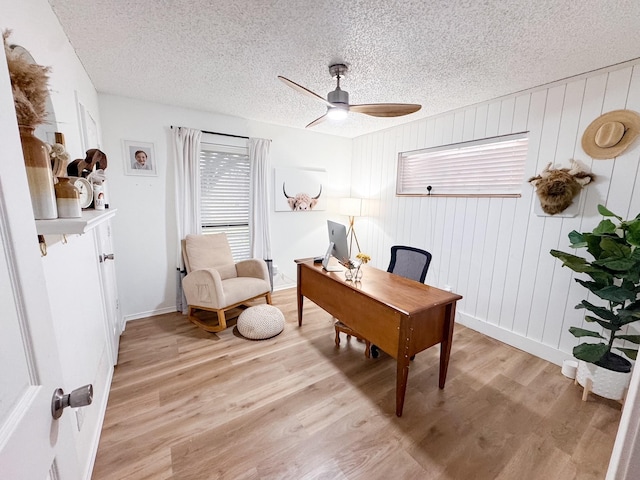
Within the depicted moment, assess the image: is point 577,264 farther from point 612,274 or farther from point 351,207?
point 351,207

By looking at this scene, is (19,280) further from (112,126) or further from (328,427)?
(112,126)

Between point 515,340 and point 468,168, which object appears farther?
point 468,168

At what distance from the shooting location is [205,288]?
2779 millimetres

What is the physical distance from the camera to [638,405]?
0.52 metres

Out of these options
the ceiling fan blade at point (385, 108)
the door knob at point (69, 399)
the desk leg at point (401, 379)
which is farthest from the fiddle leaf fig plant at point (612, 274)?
the door knob at point (69, 399)

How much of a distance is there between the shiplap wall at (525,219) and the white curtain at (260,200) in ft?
6.13

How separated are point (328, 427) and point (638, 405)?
5.13 ft

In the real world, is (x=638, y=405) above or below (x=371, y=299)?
above

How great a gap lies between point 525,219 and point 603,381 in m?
1.35

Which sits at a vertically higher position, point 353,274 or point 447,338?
point 353,274

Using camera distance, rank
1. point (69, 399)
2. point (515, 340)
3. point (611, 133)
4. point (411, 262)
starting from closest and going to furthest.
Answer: point (69, 399)
point (611, 133)
point (411, 262)
point (515, 340)

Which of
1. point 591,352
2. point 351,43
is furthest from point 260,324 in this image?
point 591,352

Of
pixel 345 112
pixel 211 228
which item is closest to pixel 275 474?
pixel 345 112

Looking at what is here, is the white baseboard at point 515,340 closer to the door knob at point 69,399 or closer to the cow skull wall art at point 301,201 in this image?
the cow skull wall art at point 301,201
